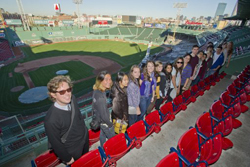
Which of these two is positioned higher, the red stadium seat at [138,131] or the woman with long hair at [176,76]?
the woman with long hair at [176,76]

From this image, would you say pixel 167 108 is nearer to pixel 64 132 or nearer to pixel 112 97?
pixel 112 97

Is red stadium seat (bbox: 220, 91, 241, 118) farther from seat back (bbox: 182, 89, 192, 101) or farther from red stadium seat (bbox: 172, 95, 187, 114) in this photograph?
red stadium seat (bbox: 172, 95, 187, 114)

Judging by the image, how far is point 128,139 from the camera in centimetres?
304

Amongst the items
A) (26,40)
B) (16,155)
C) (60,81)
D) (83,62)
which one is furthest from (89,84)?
(26,40)

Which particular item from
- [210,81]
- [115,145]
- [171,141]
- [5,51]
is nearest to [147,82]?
[171,141]

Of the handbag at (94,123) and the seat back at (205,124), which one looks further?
the seat back at (205,124)

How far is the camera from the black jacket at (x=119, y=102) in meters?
2.85

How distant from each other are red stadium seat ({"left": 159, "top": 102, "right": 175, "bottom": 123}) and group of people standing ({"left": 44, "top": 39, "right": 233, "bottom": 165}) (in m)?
0.41

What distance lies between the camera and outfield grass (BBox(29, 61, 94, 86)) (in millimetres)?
16516

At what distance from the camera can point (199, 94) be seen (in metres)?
5.62

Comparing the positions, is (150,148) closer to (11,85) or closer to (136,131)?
(136,131)

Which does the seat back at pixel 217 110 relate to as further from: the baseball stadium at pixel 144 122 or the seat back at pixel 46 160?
the seat back at pixel 46 160


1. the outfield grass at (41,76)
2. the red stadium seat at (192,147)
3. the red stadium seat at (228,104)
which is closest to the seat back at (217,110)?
the red stadium seat at (228,104)

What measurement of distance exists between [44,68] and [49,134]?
72.3 feet
